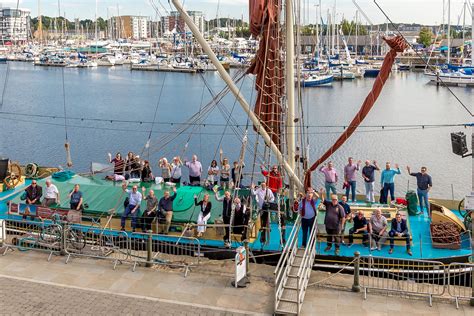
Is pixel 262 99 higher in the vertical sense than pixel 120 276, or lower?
higher

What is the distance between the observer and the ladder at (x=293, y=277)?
11797mm

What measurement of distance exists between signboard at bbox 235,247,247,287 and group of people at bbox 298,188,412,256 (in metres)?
2.41

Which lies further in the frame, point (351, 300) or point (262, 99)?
point (262, 99)

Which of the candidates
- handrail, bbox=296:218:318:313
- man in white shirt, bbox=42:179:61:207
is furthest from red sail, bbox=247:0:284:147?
man in white shirt, bbox=42:179:61:207

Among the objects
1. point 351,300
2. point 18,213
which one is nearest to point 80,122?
point 18,213

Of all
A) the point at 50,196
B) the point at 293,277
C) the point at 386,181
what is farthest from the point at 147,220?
the point at 386,181

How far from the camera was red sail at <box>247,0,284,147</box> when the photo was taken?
17.2 meters

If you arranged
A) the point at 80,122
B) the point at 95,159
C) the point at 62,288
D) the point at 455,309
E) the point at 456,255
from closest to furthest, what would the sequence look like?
the point at 455,309, the point at 62,288, the point at 456,255, the point at 95,159, the point at 80,122

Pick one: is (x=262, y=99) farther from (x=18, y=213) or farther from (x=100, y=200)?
(x=18, y=213)

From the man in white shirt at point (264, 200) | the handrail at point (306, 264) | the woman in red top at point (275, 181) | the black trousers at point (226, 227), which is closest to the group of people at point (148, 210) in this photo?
the black trousers at point (226, 227)

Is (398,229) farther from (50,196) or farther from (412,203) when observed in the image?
(50,196)

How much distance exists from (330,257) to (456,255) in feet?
9.80

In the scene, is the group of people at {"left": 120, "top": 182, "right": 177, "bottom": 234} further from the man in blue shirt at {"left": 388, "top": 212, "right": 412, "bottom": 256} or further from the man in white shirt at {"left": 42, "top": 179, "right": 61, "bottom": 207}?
the man in blue shirt at {"left": 388, "top": 212, "right": 412, "bottom": 256}

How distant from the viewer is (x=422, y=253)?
49.3ft
